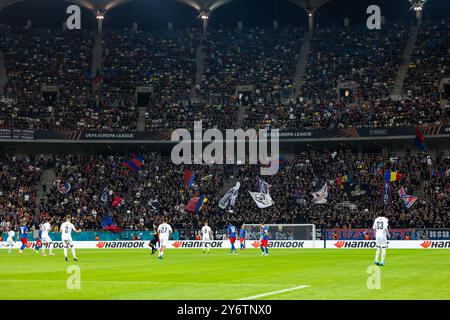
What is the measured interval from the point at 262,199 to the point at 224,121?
1367cm

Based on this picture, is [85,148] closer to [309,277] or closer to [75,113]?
[75,113]

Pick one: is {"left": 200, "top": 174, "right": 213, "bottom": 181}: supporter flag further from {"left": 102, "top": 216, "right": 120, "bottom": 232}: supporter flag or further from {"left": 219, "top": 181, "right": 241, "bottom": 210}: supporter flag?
{"left": 102, "top": 216, "right": 120, "bottom": 232}: supporter flag

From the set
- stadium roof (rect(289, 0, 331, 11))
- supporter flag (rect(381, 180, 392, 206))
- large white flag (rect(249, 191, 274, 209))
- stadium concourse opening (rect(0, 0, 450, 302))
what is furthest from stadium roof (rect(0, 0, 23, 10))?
supporter flag (rect(381, 180, 392, 206))

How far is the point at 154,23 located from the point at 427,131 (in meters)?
39.9

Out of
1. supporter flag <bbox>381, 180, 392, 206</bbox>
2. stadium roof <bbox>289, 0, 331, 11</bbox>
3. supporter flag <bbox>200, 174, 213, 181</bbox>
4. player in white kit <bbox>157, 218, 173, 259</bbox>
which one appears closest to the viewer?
player in white kit <bbox>157, 218, 173, 259</bbox>

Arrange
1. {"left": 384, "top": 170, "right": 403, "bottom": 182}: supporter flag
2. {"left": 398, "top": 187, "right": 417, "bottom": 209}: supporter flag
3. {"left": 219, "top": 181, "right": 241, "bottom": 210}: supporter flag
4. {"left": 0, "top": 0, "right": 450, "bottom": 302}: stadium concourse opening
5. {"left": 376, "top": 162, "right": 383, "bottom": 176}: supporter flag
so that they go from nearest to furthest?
{"left": 398, "top": 187, "right": 417, "bottom": 209}: supporter flag, {"left": 0, "top": 0, "right": 450, "bottom": 302}: stadium concourse opening, {"left": 219, "top": 181, "right": 241, "bottom": 210}: supporter flag, {"left": 384, "top": 170, "right": 403, "bottom": 182}: supporter flag, {"left": 376, "top": 162, "right": 383, "bottom": 176}: supporter flag

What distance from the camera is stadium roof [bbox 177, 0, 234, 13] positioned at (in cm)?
8406

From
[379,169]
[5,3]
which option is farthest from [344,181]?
[5,3]

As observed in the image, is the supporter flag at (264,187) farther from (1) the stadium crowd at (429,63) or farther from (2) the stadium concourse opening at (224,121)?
(1) the stadium crowd at (429,63)

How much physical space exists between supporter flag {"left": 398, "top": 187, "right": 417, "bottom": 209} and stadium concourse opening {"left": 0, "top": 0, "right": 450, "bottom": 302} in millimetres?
214
